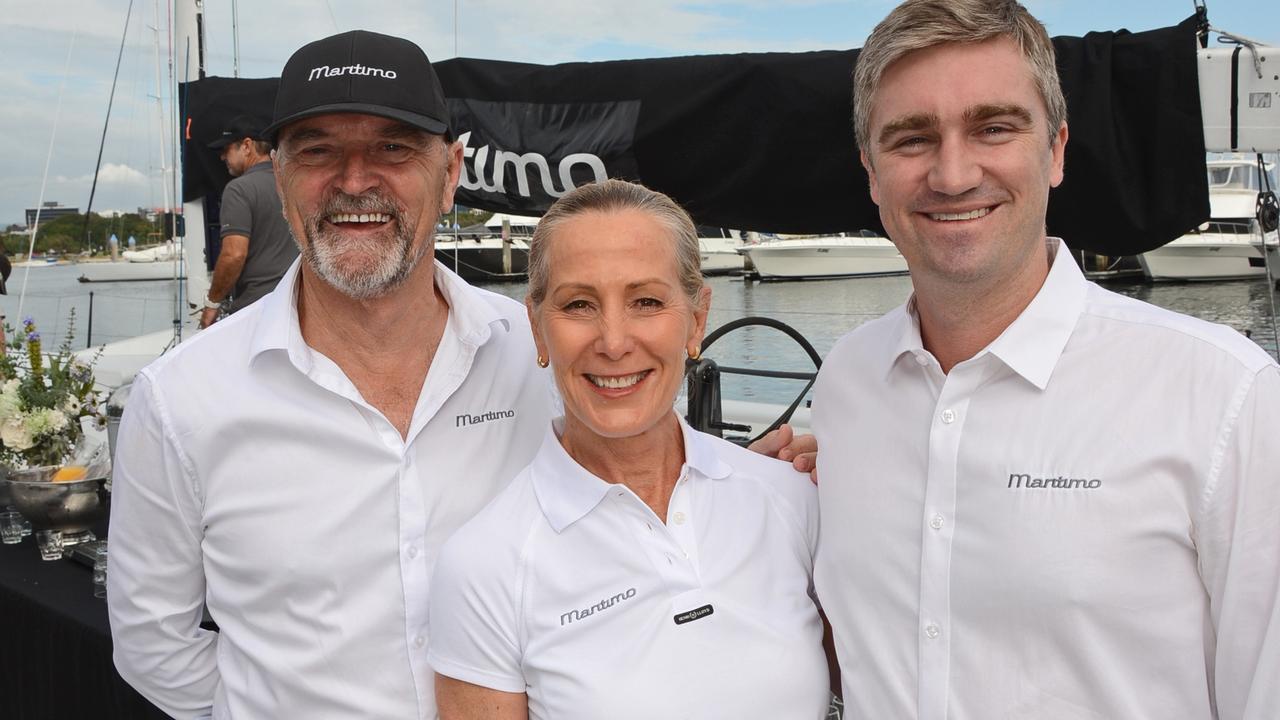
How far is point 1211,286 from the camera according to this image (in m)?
30.3

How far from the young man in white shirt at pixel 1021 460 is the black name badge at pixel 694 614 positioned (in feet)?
0.85

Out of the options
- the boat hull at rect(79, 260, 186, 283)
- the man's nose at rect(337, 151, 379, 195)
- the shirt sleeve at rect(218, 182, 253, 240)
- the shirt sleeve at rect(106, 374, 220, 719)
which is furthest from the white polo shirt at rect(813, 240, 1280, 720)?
the boat hull at rect(79, 260, 186, 283)

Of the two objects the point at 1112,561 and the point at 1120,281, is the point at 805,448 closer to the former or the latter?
the point at 1112,561

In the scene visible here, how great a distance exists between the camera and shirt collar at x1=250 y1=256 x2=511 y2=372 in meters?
2.08

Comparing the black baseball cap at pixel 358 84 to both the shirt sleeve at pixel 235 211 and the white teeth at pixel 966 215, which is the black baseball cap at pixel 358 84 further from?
the shirt sleeve at pixel 235 211

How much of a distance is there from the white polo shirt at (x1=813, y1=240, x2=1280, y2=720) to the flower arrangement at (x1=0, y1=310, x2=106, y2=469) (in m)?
3.06

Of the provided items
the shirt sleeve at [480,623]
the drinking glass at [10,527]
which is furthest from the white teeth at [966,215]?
the drinking glass at [10,527]

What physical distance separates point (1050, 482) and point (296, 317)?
157 cm

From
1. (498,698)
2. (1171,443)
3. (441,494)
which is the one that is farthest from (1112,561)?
(441,494)

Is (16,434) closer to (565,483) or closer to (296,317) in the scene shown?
(296,317)

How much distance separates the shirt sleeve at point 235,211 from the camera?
568cm

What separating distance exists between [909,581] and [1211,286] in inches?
1319

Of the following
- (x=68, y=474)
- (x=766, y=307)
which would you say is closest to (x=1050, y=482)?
(x=68, y=474)

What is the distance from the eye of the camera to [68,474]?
3.46 metres
